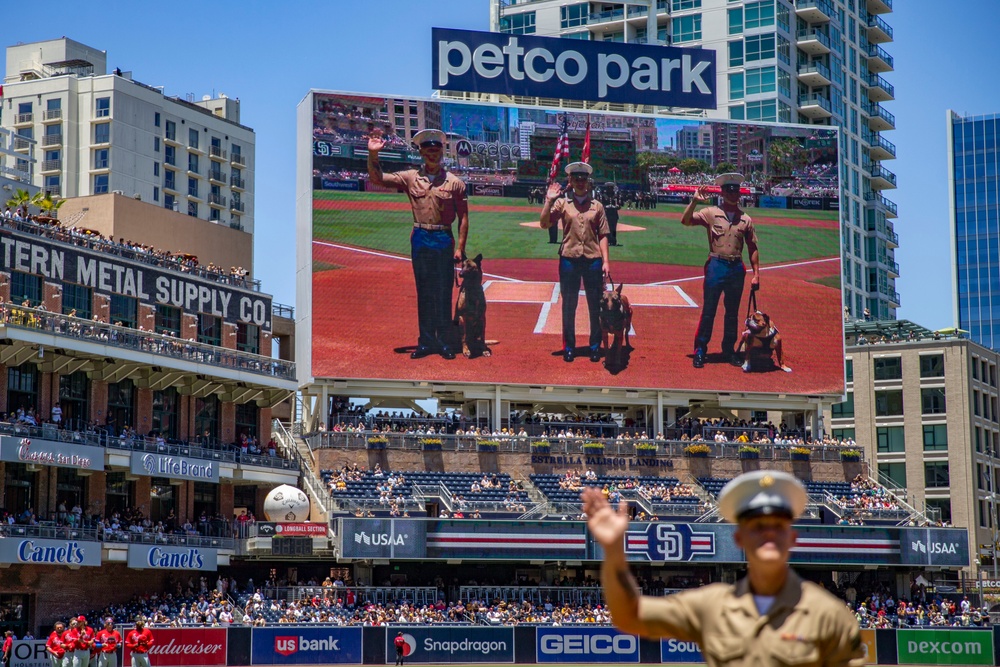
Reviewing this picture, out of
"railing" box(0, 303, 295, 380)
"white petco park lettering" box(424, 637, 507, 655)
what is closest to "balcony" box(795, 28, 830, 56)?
"railing" box(0, 303, 295, 380)

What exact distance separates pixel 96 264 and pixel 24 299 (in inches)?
151

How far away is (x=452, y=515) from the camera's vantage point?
63.5 meters

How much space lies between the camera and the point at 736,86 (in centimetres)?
10969

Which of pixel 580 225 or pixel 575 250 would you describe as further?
pixel 580 225

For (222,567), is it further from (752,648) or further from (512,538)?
(752,648)

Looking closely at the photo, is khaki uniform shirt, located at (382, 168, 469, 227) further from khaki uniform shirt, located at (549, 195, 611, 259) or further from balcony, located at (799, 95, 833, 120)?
balcony, located at (799, 95, 833, 120)

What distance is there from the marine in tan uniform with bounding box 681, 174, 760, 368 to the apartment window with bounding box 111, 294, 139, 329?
26483 millimetres

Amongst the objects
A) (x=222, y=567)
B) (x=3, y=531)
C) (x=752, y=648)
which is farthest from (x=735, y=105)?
(x=752, y=648)

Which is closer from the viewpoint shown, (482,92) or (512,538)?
(512,538)

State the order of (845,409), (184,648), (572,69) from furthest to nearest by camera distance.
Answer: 1. (845,409)
2. (572,69)
3. (184,648)

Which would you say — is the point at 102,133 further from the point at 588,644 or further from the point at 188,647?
the point at 588,644

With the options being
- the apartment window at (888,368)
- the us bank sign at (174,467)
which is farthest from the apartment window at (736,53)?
the us bank sign at (174,467)

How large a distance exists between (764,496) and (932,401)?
293 ft

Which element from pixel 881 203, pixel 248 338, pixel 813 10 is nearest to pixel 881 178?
pixel 881 203
